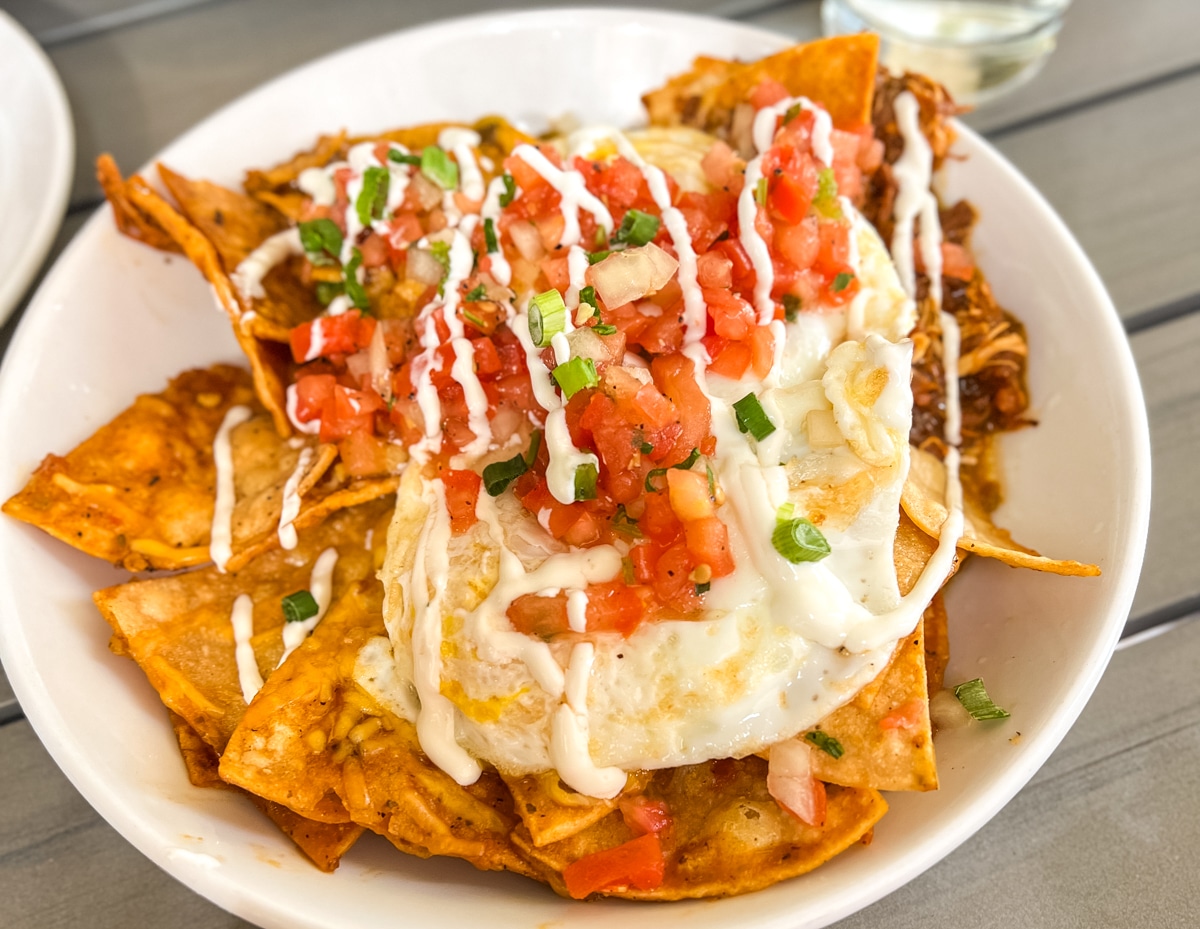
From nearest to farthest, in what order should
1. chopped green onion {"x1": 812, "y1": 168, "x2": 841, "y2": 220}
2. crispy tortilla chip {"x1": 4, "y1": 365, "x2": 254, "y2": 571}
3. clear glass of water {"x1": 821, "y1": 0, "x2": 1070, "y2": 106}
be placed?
1. crispy tortilla chip {"x1": 4, "y1": 365, "x2": 254, "y2": 571}
2. chopped green onion {"x1": 812, "y1": 168, "x2": 841, "y2": 220}
3. clear glass of water {"x1": 821, "y1": 0, "x2": 1070, "y2": 106}

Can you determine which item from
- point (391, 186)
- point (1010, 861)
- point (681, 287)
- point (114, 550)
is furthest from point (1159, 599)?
point (114, 550)

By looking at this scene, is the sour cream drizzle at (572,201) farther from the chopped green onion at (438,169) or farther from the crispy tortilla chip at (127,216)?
the crispy tortilla chip at (127,216)

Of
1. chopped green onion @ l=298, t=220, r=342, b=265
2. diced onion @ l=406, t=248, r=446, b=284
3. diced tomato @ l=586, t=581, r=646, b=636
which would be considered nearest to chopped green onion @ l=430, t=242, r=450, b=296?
diced onion @ l=406, t=248, r=446, b=284

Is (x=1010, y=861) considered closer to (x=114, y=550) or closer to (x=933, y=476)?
(x=933, y=476)

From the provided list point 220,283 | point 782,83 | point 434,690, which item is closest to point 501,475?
point 434,690

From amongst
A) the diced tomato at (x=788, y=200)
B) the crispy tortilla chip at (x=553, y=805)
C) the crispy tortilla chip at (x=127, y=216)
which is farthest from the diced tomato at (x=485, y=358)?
the crispy tortilla chip at (x=127, y=216)

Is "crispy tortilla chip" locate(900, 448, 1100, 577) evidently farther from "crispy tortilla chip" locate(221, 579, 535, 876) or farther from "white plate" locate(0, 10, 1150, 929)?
"crispy tortilla chip" locate(221, 579, 535, 876)
